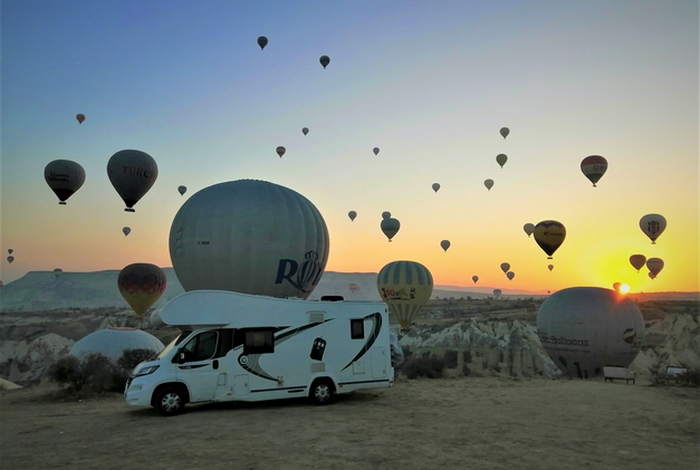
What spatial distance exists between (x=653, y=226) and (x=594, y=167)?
1666 centimetres

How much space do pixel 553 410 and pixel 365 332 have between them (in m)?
5.58

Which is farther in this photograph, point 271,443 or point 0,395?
point 0,395

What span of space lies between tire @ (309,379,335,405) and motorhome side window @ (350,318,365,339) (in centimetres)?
152

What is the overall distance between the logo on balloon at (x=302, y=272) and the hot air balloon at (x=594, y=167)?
83.5 ft

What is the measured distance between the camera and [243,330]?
45.2ft

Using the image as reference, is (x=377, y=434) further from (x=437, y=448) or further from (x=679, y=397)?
Result: (x=679, y=397)

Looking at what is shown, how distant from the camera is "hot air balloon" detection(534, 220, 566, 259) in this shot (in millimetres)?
42750

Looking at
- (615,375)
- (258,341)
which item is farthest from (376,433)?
(615,375)

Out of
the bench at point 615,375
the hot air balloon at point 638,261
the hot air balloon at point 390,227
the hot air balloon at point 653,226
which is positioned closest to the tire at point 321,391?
the bench at point 615,375

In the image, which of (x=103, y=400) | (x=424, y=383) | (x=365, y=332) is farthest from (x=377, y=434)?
(x=103, y=400)

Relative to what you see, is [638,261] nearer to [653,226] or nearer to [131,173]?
[653,226]

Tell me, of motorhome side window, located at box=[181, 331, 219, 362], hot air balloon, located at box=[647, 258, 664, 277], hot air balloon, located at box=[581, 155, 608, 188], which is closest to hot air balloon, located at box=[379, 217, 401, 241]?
hot air balloon, located at box=[581, 155, 608, 188]

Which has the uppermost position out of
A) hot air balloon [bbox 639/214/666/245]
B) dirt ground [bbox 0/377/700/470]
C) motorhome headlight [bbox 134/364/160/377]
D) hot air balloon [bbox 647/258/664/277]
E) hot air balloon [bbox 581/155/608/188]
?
hot air balloon [bbox 581/155/608/188]

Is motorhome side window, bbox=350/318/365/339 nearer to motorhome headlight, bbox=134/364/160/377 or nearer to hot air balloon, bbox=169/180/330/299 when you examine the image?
motorhome headlight, bbox=134/364/160/377
